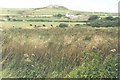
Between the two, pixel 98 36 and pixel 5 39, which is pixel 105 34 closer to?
pixel 98 36

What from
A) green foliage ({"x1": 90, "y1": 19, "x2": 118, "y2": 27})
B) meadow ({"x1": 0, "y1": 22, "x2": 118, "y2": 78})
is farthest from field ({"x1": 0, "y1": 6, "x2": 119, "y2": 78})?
green foliage ({"x1": 90, "y1": 19, "x2": 118, "y2": 27})

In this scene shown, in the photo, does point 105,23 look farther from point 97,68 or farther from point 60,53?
point 97,68

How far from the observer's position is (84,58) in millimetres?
16016

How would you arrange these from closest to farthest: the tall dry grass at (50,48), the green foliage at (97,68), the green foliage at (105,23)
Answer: the green foliage at (97,68)
the tall dry grass at (50,48)
the green foliage at (105,23)

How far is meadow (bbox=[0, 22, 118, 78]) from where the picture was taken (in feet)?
49.9

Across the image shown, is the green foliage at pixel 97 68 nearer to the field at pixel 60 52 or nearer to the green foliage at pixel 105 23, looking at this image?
the field at pixel 60 52

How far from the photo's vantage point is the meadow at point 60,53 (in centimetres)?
1520

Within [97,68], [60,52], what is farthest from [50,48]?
[97,68]

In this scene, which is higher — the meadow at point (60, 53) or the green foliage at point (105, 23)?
the green foliage at point (105, 23)

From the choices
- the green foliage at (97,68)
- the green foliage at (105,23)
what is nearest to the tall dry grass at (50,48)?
the green foliage at (97,68)

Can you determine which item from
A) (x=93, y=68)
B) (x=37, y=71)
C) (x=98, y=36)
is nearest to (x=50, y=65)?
(x=37, y=71)

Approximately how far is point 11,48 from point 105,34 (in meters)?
4.80

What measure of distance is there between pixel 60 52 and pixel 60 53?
0.08 m

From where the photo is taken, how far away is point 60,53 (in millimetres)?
17094
